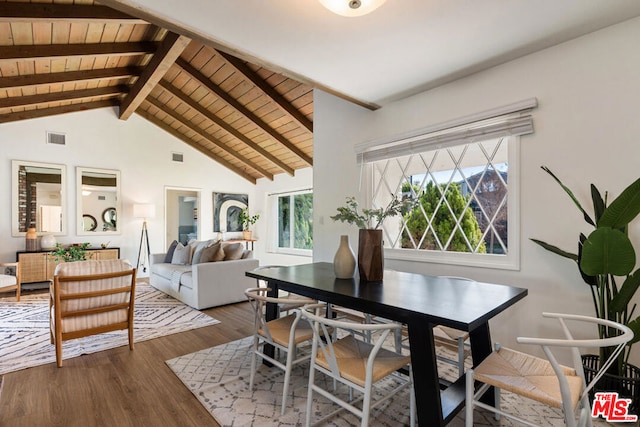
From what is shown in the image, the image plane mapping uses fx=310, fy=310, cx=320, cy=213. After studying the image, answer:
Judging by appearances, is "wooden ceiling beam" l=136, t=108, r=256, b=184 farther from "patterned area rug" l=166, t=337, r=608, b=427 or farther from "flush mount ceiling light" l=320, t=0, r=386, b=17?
"flush mount ceiling light" l=320, t=0, r=386, b=17

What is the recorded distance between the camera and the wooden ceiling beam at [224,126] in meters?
5.31

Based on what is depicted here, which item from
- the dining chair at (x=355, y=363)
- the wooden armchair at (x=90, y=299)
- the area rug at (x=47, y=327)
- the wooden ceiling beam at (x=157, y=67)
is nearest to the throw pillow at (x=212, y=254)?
the area rug at (x=47, y=327)

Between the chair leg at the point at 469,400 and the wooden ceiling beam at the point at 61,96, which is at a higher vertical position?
the wooden ceiling beam at the point at 61,96

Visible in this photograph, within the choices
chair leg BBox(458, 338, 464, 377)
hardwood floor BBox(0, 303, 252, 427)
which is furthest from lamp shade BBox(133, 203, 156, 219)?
chair leg BBox(458, 338, 464, 377)

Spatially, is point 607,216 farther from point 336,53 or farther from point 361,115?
point 361,115

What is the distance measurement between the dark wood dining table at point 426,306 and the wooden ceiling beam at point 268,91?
3136 mm

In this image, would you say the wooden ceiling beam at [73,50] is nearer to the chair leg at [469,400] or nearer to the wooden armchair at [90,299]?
the wooden armchair at [90,299]

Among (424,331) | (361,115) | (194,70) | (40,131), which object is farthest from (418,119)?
(40,131)

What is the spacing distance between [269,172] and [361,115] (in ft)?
13.7

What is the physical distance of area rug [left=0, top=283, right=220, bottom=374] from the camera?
2674 millimetres

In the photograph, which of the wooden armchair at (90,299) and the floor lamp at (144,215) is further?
the floor lamp at (144,215)

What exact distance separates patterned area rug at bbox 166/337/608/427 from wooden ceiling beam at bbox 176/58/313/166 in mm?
3902

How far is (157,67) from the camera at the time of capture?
167 inches

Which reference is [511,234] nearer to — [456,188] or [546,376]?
[456,188]
